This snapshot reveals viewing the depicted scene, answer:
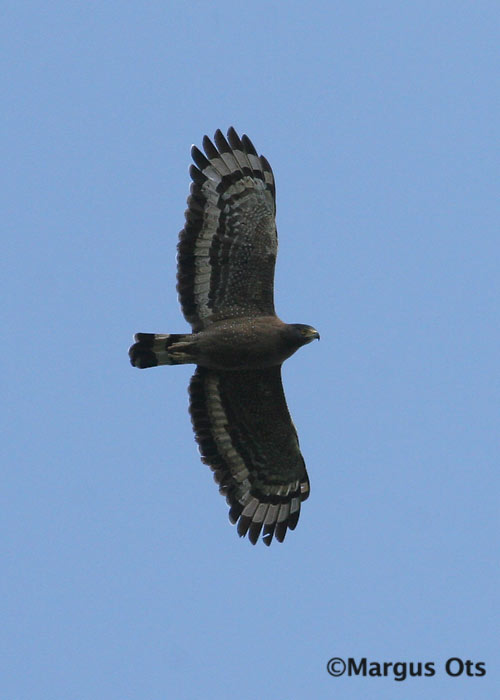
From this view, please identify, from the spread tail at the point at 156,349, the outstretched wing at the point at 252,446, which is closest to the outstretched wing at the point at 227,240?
the spread tail at the point at 156,349

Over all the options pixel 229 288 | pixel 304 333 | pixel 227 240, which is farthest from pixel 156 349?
pixel 304 333

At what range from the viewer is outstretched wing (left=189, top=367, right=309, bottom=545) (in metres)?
20.6

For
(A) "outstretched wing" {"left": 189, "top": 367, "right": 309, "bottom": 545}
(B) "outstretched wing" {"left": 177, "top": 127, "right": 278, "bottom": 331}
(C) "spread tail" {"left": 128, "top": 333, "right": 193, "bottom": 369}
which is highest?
(B) "outstretched wing" {"left": 177, "top": 127, "right": 278, "bottom": 331}

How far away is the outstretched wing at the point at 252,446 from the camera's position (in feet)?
67.6

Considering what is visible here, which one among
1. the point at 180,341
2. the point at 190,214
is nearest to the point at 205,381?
the point at 180,341

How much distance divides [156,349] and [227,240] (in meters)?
1.68

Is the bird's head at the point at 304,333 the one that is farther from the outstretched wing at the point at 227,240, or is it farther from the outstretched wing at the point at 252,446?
the outstretched wing at the point at 252,446

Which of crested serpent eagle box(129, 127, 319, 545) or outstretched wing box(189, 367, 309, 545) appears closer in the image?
crested serpent eagle box(129, 127, 319, 545)

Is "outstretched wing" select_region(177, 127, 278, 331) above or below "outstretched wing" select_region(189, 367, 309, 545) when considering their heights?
above

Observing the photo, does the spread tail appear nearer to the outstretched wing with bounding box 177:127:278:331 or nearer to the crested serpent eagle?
the crested serpent eagle

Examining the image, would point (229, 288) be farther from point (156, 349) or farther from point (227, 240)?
point (156, 349)

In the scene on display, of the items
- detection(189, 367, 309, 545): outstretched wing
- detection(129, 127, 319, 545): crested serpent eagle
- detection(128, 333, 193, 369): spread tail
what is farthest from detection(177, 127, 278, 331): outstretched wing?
detection(189, 367, 309, 545): outstretched wing

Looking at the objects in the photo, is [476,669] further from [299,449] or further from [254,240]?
[254,240]

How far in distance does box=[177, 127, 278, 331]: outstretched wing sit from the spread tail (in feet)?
1.21
